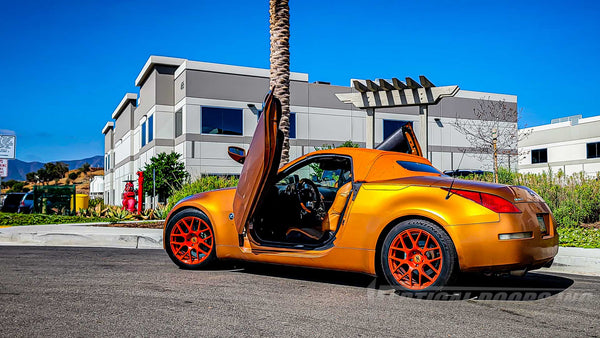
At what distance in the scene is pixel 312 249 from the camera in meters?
5.56

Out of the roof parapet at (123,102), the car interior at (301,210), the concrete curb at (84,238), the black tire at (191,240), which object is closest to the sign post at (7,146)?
the concrete curb at (84,238)

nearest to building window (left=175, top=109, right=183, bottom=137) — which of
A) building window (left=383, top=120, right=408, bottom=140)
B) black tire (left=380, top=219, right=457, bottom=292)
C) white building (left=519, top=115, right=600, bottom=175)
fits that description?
building window (left=383, top=120, right=408, bottom=140)

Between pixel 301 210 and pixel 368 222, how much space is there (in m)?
1.40

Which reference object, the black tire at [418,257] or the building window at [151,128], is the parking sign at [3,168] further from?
the building window at [151,128]

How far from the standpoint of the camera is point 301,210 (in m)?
6.46

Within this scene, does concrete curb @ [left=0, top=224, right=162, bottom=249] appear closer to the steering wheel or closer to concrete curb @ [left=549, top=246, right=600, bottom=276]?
the steering wheel

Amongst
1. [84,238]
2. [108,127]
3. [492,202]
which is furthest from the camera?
[108,127]

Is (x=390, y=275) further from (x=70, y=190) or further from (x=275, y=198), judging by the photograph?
(x=70, y=190)

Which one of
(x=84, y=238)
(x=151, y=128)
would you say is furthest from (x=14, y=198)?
(x=84, y=238)

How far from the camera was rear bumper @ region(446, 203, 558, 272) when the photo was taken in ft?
15.2

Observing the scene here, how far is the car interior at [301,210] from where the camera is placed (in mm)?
5789

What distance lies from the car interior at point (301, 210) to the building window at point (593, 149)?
1627 inches

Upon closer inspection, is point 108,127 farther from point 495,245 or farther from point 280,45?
point 495,245

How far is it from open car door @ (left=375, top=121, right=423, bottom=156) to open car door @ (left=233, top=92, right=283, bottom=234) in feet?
7.09
